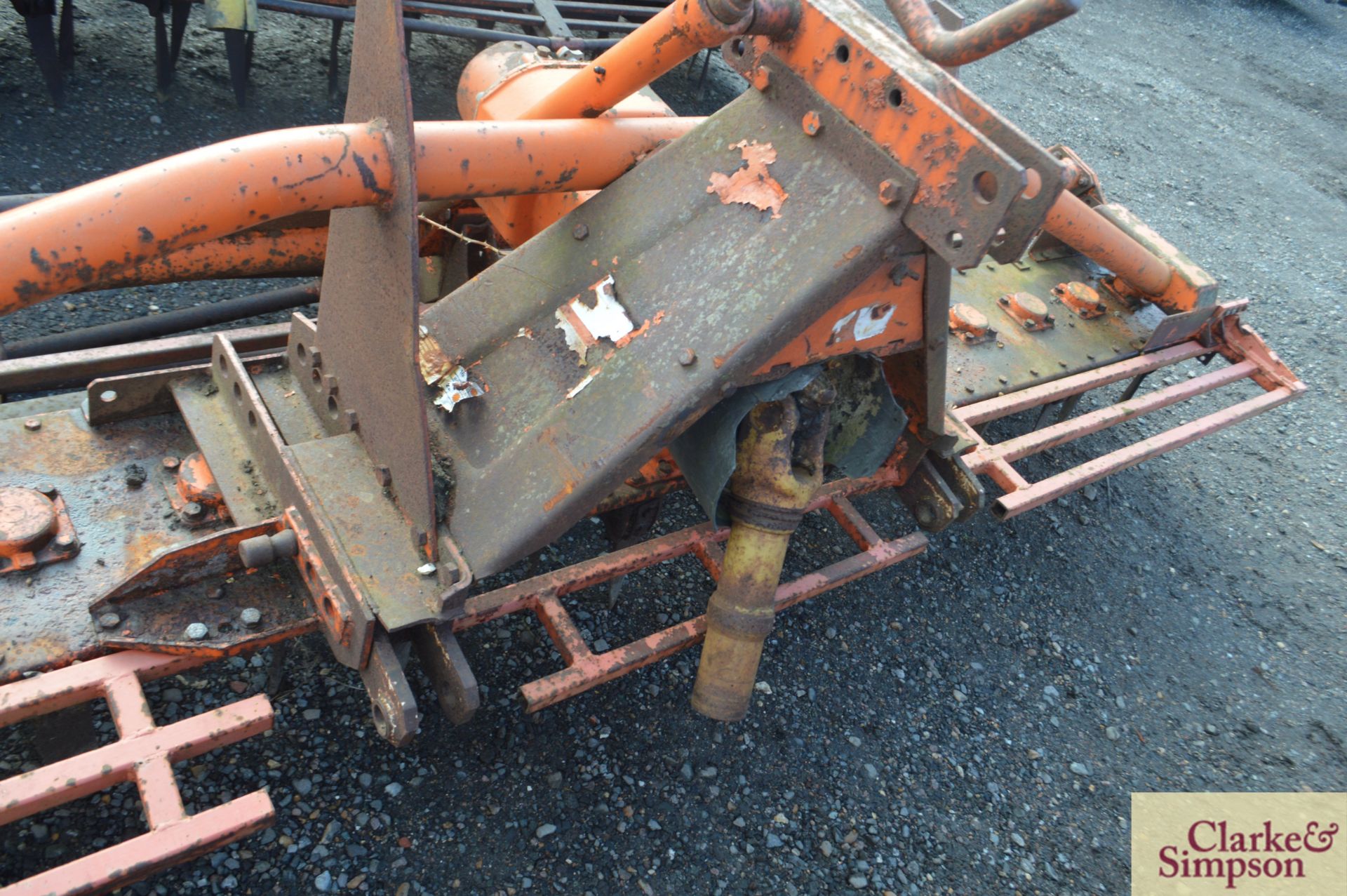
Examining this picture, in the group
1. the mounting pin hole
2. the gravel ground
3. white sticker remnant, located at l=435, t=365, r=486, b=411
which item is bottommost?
the gravel ground

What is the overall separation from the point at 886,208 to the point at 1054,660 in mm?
2222

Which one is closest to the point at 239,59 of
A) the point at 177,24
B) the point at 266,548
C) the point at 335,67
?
the point at 177,24

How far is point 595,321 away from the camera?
211 cm

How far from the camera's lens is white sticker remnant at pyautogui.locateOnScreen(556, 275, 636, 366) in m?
2.09

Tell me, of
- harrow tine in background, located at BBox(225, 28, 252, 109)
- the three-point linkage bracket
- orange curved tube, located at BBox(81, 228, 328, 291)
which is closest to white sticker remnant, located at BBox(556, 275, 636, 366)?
the three-point linkage bracket

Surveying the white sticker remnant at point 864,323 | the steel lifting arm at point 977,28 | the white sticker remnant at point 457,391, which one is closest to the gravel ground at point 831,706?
the white sticker remnant at point 457,391

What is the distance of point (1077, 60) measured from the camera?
846 cm

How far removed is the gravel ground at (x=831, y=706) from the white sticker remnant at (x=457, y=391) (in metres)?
0.97

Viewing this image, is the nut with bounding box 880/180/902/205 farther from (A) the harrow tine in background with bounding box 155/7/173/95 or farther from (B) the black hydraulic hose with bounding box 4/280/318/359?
(A) the harrow tine in background with bounding box 155/7/173/95

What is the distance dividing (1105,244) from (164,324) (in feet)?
10.3

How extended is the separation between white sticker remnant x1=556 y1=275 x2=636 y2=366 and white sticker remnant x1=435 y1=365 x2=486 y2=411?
0.78ft

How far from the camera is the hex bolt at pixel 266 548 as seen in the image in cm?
204

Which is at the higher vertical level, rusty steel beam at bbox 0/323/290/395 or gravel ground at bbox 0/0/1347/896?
rusty steel beam at bbox 0/323/290/395

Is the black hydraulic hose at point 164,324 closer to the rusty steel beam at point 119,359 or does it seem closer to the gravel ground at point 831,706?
the rusty steel beam at point 119,359
